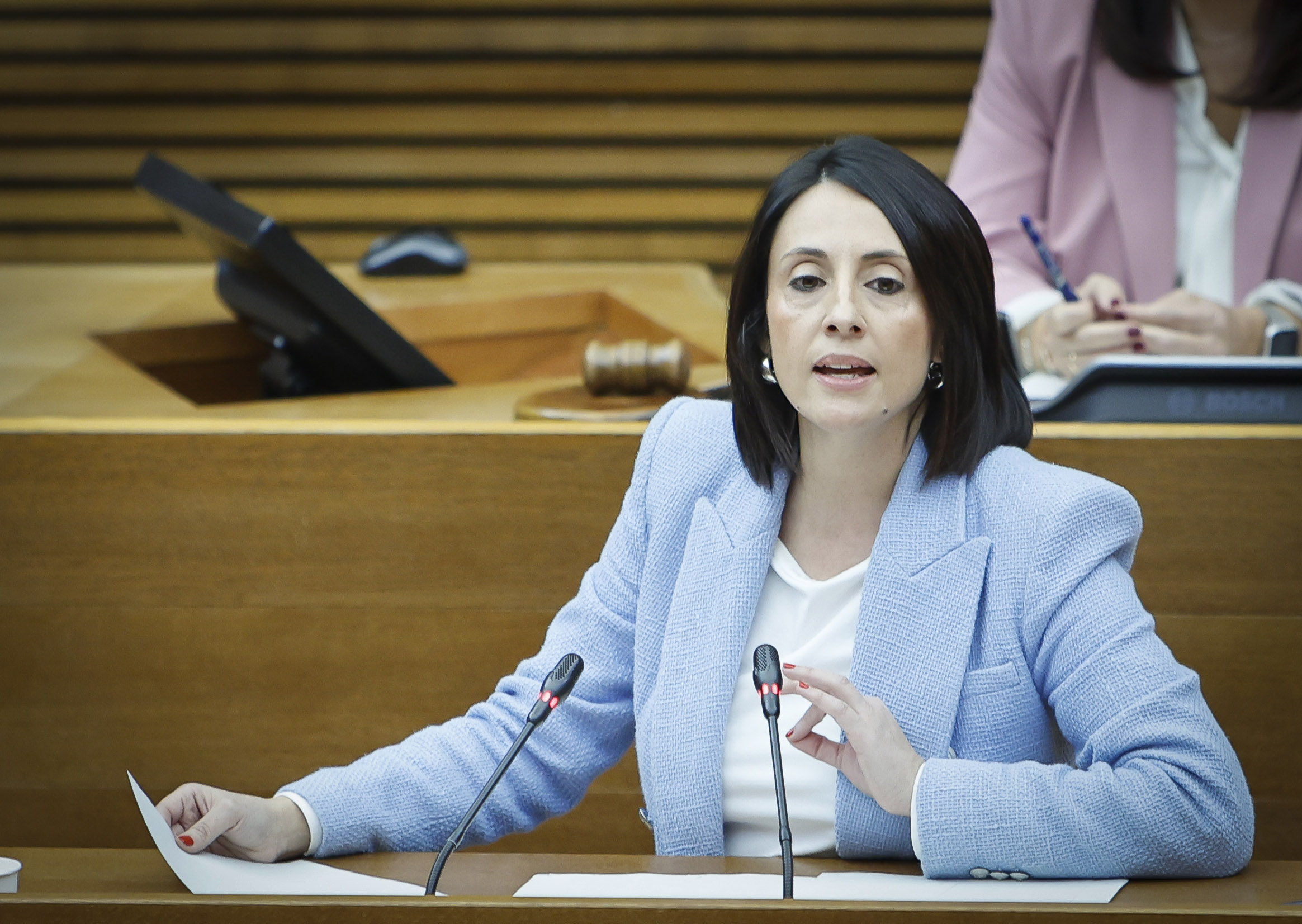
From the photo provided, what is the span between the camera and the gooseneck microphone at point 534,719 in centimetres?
110

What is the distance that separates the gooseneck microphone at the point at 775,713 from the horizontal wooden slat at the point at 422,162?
3.52m

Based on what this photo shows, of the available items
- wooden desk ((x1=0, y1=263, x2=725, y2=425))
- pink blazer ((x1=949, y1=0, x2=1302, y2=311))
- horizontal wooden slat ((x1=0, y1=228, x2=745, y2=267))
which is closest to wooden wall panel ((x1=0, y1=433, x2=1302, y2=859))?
wooden desk ((x1=0, y1=263, x2=725, y2=425))

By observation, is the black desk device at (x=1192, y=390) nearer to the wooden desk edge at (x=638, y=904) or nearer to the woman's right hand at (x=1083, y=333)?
the woman's right hand at (x=1083, y=333)

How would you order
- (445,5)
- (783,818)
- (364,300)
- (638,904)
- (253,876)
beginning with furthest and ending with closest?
(445,5) < (364,300) < (253,876) < (783,818) < (638,904)

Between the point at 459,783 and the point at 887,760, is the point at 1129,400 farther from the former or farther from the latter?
the point at 459,783

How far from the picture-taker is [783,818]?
1.05m

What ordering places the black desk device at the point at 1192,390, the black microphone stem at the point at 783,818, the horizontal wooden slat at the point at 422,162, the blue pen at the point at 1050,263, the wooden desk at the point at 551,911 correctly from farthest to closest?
the horizontal wooden slat at the point at 422,162 → the blue pen at the point at 1050,263 → the black desk device at the point at 1192,390 → the black microphone stem at the point at 783,818 → the wooden desk at the point at 551,911

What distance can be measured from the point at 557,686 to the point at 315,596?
83cm

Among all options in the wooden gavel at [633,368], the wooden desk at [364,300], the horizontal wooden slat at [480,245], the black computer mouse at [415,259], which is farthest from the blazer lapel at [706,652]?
the horizontal wooden slat at [480,245]

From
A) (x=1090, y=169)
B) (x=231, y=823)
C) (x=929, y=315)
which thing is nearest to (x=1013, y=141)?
(x=1090, y=169)

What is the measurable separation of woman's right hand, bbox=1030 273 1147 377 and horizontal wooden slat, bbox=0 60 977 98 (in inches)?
102

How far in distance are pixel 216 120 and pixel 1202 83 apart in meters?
3.25

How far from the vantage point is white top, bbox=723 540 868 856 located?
50.6 inches

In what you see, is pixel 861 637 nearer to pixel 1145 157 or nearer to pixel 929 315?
pixel 929 315
